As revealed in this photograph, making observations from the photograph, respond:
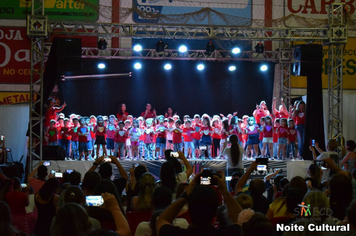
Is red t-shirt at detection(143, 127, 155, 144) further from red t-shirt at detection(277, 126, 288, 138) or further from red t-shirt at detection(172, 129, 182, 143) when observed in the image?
red t-shirt at detection(277, 126, 288, 138)

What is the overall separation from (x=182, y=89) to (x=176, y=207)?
14690mm

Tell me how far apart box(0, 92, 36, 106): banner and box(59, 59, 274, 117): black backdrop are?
2071 millimetres

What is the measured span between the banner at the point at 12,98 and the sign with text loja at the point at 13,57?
514mm

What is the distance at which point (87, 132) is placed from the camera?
44.1 ft

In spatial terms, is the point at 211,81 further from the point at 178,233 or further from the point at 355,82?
the point at 178,233

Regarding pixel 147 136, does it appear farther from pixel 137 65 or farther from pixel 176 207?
pixel 176 207

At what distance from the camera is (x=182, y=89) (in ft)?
56.2

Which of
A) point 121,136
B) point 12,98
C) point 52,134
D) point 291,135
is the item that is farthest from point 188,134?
point 12,98

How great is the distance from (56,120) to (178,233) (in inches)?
481

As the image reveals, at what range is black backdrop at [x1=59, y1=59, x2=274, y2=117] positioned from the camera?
16.8m

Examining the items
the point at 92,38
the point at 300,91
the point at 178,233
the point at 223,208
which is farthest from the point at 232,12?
the point at 178,233

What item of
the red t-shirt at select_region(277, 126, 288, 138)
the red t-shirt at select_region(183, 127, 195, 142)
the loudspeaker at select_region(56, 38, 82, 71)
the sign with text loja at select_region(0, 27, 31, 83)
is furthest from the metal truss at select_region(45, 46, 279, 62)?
the loudspeaker at select_region(56, 38, 82, 71)

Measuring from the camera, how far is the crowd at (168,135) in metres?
13.5

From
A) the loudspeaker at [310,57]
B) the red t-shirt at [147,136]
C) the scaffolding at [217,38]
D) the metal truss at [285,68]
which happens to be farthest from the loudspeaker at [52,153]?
the metal truss at [285,68]
